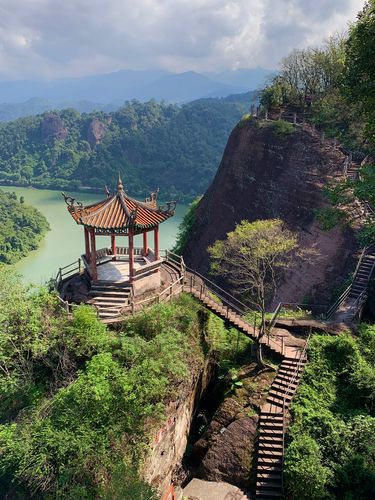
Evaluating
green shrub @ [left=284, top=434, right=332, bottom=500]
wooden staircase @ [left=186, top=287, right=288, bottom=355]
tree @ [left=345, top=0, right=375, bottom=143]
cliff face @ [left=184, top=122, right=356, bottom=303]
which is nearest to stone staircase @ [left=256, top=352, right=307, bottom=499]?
green shrub @ [left=284, top=434, right=332, bottom=500]

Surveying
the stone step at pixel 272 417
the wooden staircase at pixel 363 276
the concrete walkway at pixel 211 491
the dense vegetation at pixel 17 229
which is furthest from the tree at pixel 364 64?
the dense vegetation at pixel 17 229

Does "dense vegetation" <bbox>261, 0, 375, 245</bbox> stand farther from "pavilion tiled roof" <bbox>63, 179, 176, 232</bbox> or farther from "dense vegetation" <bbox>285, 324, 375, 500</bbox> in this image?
"pavilion tiled roof" <bbox>63, 179, 176, 232</bbox>

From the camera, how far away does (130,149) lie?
12338 centimetres

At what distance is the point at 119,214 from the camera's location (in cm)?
1634

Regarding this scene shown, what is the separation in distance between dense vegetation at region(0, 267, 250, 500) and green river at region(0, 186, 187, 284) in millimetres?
26379

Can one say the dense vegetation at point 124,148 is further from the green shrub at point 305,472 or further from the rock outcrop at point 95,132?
the green shrub at point 305,472

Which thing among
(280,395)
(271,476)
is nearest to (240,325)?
(280,395)

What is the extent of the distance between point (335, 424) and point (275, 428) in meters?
1.95

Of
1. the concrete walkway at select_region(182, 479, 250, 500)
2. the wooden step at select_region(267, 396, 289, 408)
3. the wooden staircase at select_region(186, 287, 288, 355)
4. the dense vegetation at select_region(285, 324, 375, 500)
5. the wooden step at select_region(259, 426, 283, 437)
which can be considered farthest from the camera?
the wooden staircase at select_region(186, 287, 288, 355)

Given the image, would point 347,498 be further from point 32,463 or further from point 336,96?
point 336,96

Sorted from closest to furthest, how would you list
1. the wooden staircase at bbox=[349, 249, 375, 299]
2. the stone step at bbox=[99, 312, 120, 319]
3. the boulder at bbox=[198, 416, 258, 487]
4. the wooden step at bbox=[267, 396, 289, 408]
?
the boulder at bbox=[198, 416, 258, 487]
the wooden step at bbox=[267, 396, 289, 408]
the stone step at bbox=[99, 312, 120, 319]
the wooden staircase at bbox=[349, 249, 375, 299]

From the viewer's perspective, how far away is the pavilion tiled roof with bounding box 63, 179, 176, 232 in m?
15.9

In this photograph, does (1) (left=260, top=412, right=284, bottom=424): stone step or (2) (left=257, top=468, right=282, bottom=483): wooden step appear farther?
(1) (left=260, top=412, right=284, bottom=424): stone step

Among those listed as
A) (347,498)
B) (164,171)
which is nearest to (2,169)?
(164,171)
